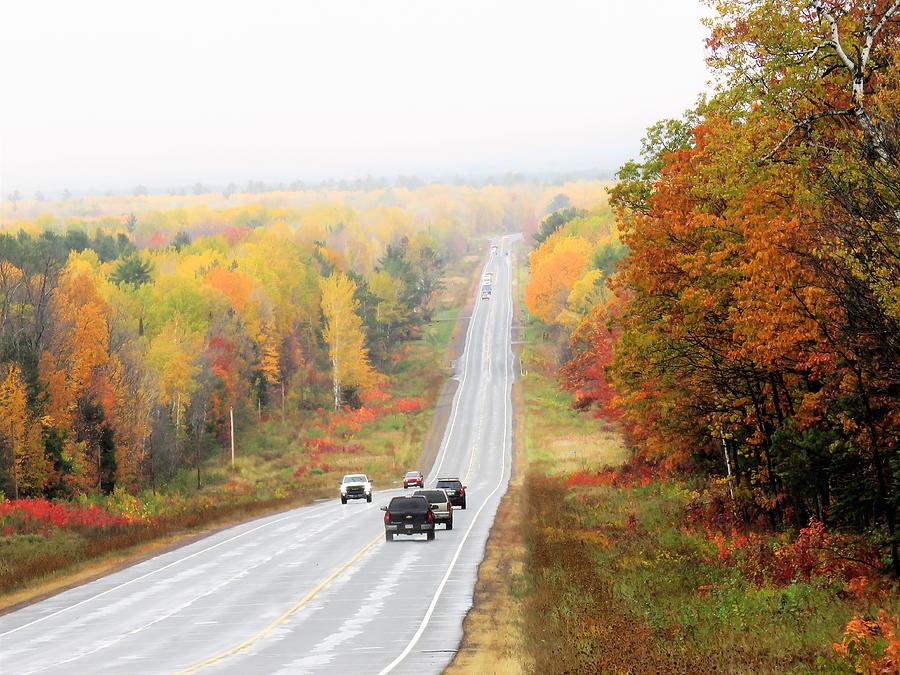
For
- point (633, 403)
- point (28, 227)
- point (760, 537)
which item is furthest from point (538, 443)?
point (28, 227)

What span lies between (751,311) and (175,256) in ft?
430

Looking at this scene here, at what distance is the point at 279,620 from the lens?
90.8 feet

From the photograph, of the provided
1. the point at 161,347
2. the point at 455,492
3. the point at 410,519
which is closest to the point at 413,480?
the point at 455,492

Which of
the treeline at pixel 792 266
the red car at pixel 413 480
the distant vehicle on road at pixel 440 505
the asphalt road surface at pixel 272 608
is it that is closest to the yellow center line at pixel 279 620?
the asphalt road surface at pixel 272 608

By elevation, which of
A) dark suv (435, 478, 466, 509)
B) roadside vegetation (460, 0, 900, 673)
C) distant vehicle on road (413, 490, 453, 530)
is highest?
roadside vegetation (460, 0, 900, 673)

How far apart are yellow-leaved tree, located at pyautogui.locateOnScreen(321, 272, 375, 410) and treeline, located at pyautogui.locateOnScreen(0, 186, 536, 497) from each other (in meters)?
0.16

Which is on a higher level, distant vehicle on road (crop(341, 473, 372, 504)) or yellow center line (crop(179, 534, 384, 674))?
yellow center line (crop(179, 534, 384, 674))

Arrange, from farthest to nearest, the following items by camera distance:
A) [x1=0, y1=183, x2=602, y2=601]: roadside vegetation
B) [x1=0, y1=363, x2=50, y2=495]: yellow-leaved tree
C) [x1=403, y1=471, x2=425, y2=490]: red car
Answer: [x1=403, y1=471, x2=425, y2=490]: red car
[x1=0, y1=363, x2=50, y2=495]: yellow-leaved tree
[x1=0, y1=183, x2=602, y2=601]: roadside vegetation

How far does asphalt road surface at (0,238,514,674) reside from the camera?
22828mm

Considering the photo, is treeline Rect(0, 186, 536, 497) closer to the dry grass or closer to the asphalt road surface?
the asphalt road surface

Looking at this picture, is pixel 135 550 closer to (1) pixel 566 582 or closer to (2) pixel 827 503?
(1) pixel 566 582

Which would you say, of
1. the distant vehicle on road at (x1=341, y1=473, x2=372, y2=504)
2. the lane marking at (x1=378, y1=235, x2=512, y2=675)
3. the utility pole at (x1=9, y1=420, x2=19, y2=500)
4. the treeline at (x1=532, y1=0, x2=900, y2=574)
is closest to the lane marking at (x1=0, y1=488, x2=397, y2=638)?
the distant vehicle on road at (x1=341, y1=473, x2=372, y2=504)

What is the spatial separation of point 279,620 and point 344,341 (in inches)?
3843

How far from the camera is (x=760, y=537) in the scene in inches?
1289
